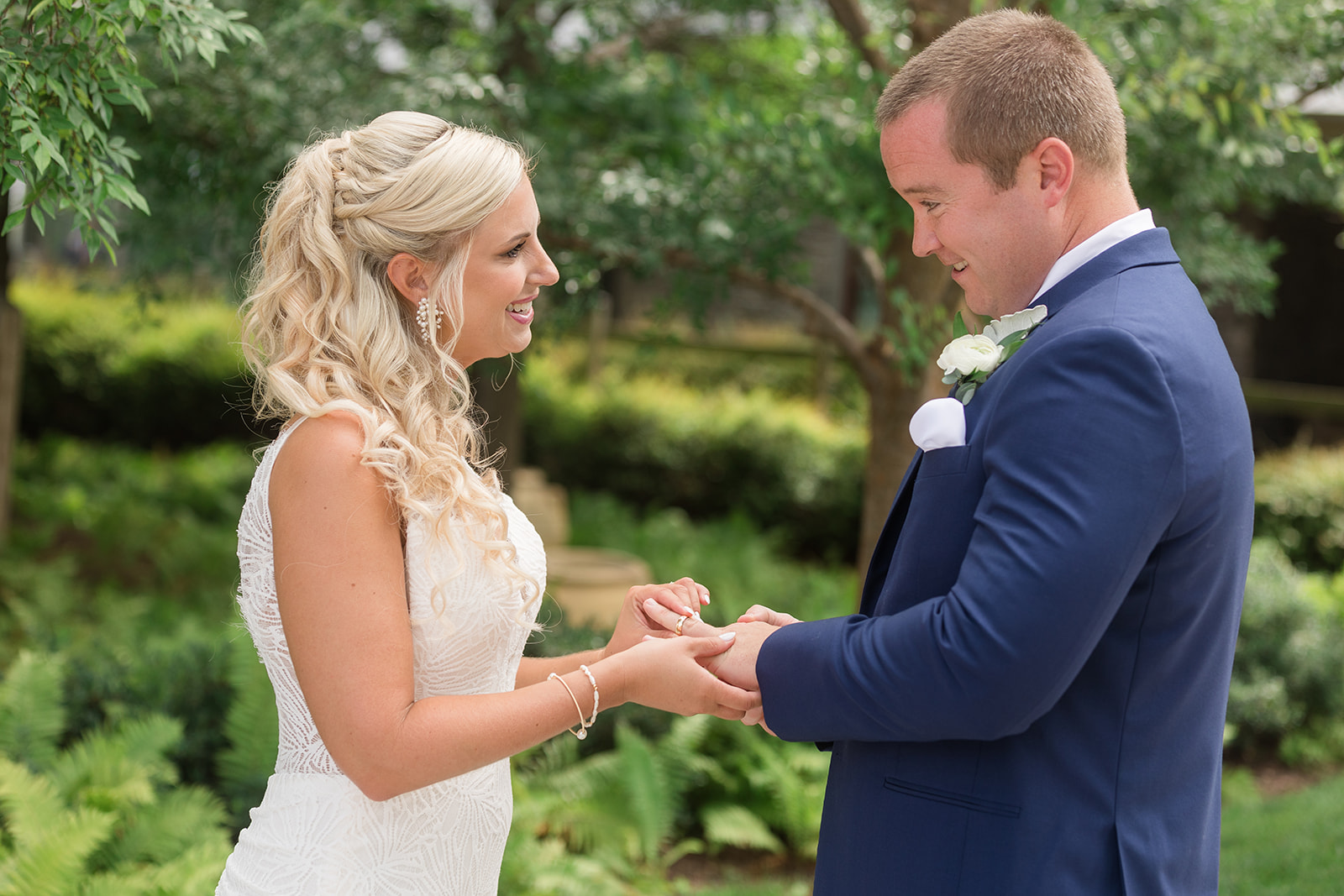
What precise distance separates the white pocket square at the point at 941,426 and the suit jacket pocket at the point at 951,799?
55cm

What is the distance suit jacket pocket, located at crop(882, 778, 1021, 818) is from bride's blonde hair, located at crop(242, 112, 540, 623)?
830mm

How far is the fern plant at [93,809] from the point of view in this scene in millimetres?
3504

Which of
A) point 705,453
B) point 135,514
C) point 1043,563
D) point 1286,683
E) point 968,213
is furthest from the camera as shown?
point 705,453

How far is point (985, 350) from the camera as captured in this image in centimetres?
186

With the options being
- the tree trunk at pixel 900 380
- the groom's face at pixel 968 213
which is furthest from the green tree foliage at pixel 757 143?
the groom's face at pixel 968 213

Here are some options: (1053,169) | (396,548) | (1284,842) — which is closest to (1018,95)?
(1053,169)

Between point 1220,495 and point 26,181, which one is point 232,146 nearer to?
point 26,181

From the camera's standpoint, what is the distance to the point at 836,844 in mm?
1946

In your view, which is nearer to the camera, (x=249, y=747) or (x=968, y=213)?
(x=968, y=213)

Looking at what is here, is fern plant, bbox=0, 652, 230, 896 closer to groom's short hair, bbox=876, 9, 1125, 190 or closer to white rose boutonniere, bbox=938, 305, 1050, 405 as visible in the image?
white rose boutonniere, bbox=938, 305, 1050, 405

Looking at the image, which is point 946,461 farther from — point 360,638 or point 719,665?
point 360,638

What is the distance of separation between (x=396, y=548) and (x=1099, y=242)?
130 cm

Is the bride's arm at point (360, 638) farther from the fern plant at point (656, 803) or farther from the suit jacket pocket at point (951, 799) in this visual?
the fern plant at point (656, 803)

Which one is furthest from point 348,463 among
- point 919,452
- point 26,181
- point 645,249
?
point 645,249
